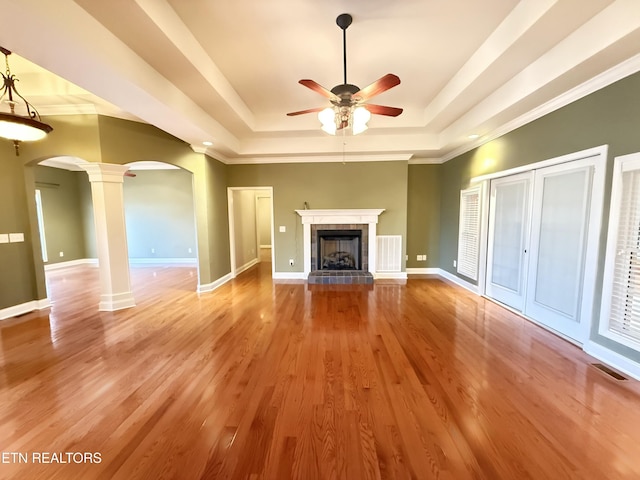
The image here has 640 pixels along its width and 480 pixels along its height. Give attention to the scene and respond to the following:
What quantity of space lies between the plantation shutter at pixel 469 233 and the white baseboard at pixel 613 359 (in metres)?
2.07

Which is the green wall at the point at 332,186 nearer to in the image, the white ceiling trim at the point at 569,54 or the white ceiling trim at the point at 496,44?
the white ceiling trim at the point at 496,44

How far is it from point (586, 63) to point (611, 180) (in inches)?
42.4

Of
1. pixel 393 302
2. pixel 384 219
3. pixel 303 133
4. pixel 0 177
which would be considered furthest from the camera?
pixel 384 219

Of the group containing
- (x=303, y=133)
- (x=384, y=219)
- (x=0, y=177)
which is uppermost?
(x=303, y=133)

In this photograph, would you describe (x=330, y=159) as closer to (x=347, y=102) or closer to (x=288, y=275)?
(x=288, y=275)

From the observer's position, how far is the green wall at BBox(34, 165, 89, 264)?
658 centimetres

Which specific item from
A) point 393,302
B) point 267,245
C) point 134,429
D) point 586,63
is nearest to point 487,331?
point 393,302

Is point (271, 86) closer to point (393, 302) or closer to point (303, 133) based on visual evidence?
point (303, 133)

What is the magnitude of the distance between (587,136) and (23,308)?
7436 millimetres

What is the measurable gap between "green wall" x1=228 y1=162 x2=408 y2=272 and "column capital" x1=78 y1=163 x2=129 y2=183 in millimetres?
2240

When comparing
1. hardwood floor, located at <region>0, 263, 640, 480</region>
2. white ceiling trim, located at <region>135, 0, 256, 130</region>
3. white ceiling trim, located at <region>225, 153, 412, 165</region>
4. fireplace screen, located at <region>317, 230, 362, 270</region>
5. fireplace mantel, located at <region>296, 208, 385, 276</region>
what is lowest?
hardwood floor, located at <region>0, 263, 640, 480</region>

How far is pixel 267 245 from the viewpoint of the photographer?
10867mm

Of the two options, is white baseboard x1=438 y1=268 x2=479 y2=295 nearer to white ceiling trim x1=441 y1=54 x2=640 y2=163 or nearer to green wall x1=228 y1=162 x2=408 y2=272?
green wall x1=228 y1=162 x2=408 y2=272

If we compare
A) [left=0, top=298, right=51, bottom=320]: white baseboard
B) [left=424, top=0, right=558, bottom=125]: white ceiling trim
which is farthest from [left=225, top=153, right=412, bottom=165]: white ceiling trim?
[left=0, top=298, right=51, bottom=320]: white baseboard
